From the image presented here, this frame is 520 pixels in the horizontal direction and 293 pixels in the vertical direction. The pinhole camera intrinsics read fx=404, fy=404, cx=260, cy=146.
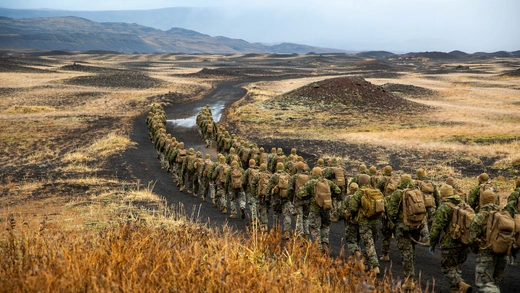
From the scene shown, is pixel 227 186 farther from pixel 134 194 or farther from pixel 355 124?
pixel 355 124

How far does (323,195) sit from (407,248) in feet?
7.73

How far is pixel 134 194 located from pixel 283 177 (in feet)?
20.6

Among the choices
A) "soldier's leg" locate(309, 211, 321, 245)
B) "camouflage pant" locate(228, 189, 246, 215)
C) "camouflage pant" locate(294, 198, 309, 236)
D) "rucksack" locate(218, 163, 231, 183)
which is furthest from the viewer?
"rucksack" locate(218, 163, 231, 183)

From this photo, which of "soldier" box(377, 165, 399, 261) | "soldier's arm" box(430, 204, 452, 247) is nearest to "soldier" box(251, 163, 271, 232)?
"soldier" box(377, 165, 399, 261)

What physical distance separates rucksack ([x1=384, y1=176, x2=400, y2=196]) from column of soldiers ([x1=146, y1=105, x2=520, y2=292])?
29mm

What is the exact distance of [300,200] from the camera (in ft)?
36.8

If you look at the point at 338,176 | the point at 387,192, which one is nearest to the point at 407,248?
the point at 387,192

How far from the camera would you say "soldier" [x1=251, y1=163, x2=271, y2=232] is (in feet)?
40.1

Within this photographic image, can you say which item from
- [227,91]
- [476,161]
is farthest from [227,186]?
[227,91]

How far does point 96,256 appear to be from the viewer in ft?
18.3

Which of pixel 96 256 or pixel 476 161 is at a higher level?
pixel 96 256

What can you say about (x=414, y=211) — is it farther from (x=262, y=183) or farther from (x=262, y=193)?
(x=262, y=183)

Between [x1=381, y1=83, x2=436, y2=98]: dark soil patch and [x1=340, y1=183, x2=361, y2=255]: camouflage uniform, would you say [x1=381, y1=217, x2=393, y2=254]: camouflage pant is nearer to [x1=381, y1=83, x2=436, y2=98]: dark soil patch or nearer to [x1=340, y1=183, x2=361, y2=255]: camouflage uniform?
[x1=340, y1=183, x2=361, y2=255]: camouflage uniform

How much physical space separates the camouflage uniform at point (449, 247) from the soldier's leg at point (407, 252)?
496mm
